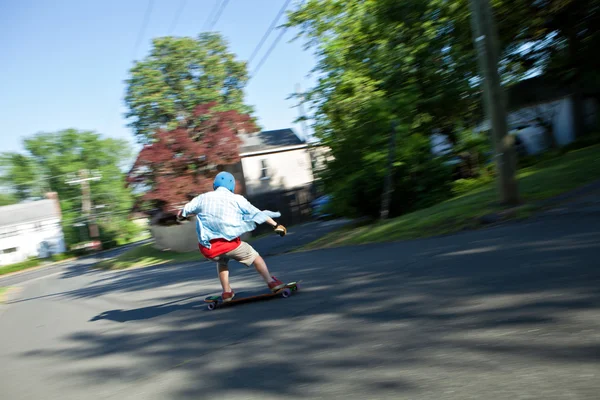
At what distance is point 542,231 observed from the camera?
25.9ft

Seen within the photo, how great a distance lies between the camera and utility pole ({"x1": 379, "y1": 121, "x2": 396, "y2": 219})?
15.6 m

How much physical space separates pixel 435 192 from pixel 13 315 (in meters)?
12.0

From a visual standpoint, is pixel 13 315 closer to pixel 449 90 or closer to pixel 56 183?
pixel 449 90

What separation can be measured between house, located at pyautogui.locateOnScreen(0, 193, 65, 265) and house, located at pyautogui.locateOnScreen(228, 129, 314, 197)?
37.3 meters

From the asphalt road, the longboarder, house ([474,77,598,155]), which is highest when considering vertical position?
house ([474,77,598,155])

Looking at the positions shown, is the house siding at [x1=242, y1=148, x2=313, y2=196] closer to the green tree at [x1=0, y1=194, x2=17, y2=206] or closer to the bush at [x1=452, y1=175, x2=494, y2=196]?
the bush at [x1=452, y1=175, x2=494, y2=196]

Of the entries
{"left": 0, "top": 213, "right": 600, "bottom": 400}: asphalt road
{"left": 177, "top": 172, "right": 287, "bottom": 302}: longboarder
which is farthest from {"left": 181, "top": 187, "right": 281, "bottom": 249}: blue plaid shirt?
{"left": 0, "top": 213, "right": 600, "bottom": 400}: asphalt road

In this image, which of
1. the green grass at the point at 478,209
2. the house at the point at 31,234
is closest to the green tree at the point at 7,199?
the house at the point at 31,234

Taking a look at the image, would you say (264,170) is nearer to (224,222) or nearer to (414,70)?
(414,70)

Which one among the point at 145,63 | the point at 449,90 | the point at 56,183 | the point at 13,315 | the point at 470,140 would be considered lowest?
the point at 13,315

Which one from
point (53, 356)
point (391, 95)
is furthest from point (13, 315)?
point (391, 95)

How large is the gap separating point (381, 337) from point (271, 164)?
32.8m

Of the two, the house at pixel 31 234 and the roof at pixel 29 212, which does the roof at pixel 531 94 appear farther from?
the roof at pixel 29 212

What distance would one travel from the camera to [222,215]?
7.43 m
